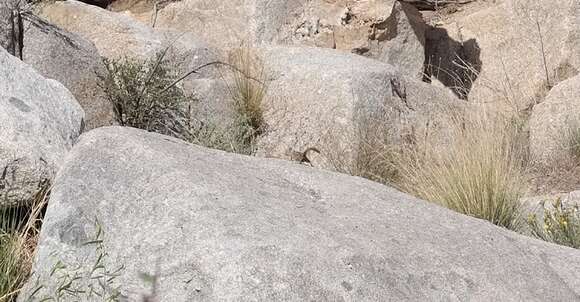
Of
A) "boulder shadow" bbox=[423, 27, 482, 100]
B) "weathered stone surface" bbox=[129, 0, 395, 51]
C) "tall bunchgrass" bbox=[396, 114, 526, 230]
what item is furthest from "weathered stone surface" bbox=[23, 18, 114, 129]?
"boulder shadow" bbox=[423, 27, 482, 100]

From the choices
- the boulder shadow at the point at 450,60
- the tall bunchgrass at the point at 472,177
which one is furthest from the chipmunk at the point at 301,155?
the boulder shadow at the point at 450,60

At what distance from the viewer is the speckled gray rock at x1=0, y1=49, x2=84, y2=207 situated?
3.32 m

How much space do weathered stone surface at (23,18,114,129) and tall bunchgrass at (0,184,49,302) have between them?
1817 mm

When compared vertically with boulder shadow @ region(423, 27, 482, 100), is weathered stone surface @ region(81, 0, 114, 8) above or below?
below

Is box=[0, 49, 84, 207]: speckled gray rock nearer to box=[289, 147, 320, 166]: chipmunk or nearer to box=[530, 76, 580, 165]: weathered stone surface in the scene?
box=[289, 147, 320, 166]: chipmunk

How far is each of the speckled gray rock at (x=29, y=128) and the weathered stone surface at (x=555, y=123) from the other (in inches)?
143

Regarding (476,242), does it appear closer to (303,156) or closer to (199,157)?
(199,157)

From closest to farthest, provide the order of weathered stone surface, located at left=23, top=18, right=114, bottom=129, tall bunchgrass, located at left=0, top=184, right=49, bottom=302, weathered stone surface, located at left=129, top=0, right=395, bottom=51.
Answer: tall bunchgrass, located at left=0, top=184, right=49, bottom=302 → weathered stone surface, located at left=23, top=18, right=114, bottom=129 → weathered stone surface, located at left=129, top=0, right=395, bottom=51

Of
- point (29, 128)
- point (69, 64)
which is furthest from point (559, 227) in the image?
point (69, 64)

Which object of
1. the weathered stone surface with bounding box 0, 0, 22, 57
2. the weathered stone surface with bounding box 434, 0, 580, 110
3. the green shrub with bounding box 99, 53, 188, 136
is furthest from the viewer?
the weathered stone surface with bounding box 434, 0, 580, 110

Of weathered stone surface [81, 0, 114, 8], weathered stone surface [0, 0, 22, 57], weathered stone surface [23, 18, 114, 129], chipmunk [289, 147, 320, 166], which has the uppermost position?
weathered stone surface [0, 0, 22, 57]

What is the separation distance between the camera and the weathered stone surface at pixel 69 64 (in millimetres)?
5254

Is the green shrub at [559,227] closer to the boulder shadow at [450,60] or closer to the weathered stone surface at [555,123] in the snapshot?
the weathered stone surface at [555,123]

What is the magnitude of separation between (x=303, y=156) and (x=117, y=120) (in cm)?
135
